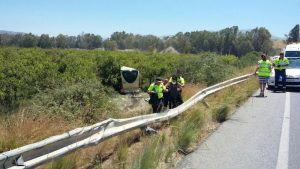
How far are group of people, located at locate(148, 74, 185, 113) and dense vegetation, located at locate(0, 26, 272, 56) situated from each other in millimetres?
77832

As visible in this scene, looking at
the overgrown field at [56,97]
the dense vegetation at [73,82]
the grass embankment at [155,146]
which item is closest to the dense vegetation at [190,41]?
the dense vegetation at [73,82]

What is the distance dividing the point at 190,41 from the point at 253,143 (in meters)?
131

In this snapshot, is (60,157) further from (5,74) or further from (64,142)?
(5,74)

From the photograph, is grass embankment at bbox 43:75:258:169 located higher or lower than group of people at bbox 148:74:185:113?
lower

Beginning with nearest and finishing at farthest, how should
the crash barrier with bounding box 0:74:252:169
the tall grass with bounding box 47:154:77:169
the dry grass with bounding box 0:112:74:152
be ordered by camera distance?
the crash barrier with bounding box 0:74:252:169 → the tall grass with bounding box 47:154:77:169 → the dry grass with bounding box 0:112:74:152

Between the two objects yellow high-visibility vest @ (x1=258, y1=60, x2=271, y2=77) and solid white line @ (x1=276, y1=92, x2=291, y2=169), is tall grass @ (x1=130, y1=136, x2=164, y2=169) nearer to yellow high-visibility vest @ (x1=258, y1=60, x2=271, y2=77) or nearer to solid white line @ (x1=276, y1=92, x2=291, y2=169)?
solid white line @ (x1=276, y1=92, x2=291, y2=169)

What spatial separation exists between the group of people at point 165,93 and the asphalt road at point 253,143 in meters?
1.41

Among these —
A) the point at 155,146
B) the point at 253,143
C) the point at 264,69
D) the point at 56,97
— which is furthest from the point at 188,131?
the point at 264,69

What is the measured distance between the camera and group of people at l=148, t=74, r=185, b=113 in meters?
10.1

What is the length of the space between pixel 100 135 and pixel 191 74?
578 inches

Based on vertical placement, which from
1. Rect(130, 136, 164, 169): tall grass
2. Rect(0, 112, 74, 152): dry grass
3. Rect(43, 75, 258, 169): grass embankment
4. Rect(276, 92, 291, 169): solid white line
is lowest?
Rect(276, 92, 291, 169): solid white line

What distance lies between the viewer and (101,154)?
6.54 m

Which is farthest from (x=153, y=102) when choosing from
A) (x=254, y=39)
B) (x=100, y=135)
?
(x=254, y=39)

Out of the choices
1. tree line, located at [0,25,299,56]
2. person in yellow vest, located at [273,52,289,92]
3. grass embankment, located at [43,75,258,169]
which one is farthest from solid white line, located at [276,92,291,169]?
tree line, located at [0,25,299,56]
